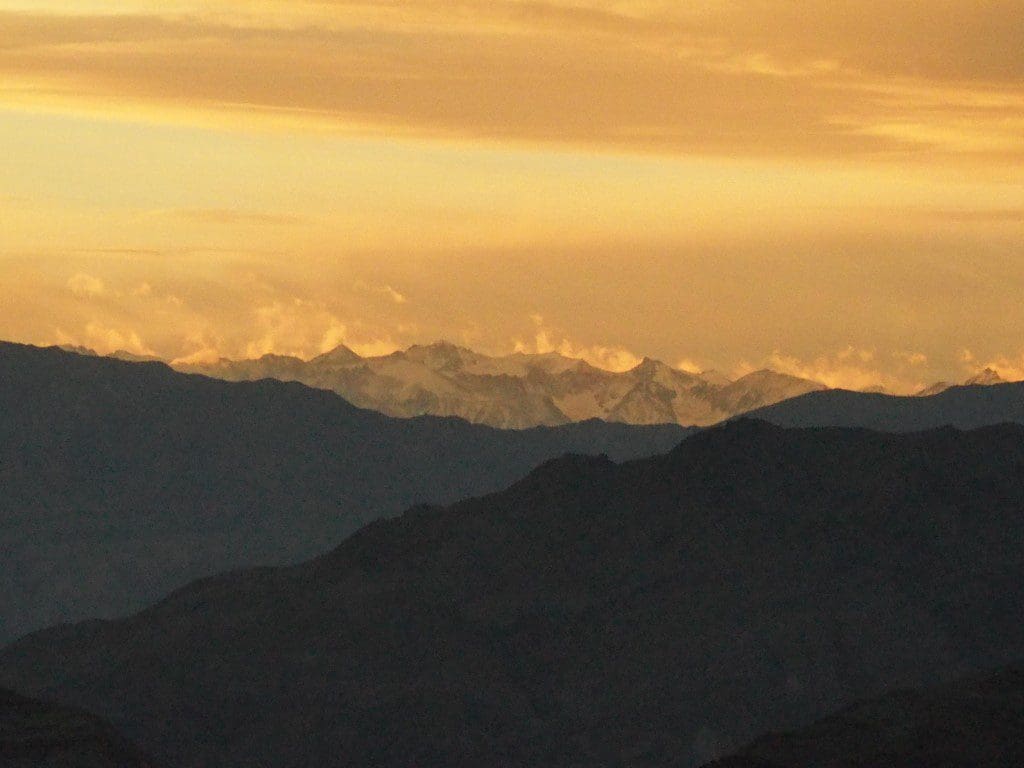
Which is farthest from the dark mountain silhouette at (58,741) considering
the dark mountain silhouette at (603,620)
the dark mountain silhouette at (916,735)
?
the dark mountain silhouette at (603,620)

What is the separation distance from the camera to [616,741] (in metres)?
153

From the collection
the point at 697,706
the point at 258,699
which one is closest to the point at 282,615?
the point at 258,699

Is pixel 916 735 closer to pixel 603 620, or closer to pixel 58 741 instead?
pixel 58 741

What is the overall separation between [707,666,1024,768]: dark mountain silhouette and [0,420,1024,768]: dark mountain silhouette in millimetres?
39694

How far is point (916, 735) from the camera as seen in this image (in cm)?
10362

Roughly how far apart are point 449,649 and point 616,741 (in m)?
21.2

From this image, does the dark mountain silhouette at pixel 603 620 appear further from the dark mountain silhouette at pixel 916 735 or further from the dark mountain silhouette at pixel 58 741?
the dark mountain silhouette at pixel 916 735

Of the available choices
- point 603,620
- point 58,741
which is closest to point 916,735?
point 58,741

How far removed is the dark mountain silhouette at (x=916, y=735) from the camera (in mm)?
100750

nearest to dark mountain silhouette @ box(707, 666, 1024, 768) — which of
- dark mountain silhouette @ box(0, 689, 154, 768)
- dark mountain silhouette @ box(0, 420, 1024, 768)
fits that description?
dark mountain silhouette @ box(0, 689, 154, 768)

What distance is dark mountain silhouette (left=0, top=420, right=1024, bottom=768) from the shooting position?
6147 inches

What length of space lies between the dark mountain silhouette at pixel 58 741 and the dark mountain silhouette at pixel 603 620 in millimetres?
39257

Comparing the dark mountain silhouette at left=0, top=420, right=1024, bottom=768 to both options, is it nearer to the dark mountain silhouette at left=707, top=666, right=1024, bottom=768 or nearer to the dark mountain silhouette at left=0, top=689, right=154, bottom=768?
the dark mountain silhouette at left=0, top=689, right=154, bottom=768

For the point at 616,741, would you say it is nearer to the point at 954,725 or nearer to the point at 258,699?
the point at 258,699
